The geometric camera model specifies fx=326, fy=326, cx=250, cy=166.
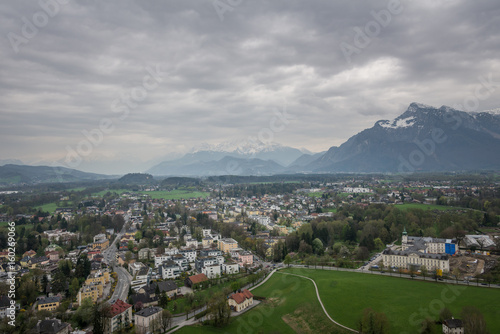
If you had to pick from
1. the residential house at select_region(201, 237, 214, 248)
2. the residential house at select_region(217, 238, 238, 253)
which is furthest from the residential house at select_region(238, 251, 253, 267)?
the residential house at select_region(201, 237, 214, 248)

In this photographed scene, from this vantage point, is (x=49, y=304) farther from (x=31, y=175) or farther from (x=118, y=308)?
(x=31, y=175)

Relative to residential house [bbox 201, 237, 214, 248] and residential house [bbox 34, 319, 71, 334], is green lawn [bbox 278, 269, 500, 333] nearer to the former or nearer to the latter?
residential house [bbox 34, 319, 71, 334]

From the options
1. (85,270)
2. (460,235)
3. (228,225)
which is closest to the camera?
(85,270)

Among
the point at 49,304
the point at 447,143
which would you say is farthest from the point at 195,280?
the point at 447,143

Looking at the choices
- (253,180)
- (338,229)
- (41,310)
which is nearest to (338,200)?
(338,229)

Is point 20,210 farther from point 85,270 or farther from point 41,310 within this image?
point 41,310
